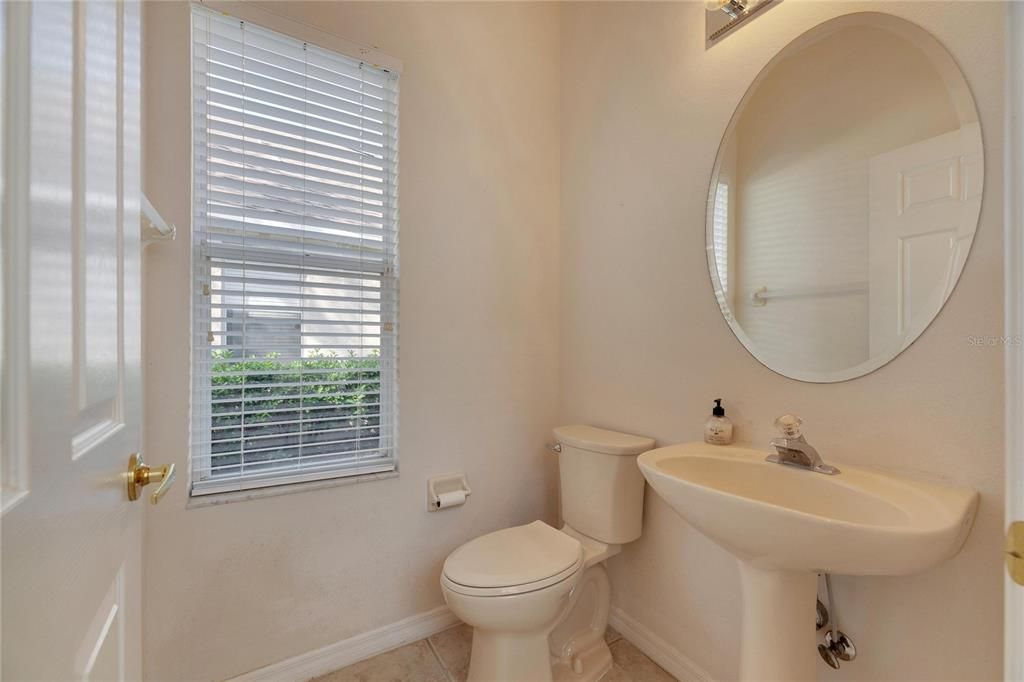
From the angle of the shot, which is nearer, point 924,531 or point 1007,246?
point 1007,246

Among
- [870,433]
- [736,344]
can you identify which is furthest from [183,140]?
[870,433]

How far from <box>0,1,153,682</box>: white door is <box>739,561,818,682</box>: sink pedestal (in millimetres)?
1141

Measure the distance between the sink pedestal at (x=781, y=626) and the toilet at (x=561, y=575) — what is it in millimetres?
497

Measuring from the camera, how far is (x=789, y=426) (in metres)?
1.00

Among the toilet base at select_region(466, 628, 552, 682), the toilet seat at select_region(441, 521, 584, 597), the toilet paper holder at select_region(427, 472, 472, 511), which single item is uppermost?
the toilet paper holder at select_region(427, 472, 472, 511)

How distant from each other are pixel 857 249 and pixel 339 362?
1.58 m

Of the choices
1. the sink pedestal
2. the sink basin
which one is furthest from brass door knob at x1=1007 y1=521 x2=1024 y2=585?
the sink pedestal

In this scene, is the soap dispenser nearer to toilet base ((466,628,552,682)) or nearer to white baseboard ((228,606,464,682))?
toilet base ((466,628,552,682))

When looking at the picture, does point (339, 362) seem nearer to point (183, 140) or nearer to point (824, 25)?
point (183, 140)

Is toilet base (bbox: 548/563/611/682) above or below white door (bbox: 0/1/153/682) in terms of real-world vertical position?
below

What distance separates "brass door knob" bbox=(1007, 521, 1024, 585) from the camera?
0.44 metres

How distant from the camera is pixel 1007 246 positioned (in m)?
0.46

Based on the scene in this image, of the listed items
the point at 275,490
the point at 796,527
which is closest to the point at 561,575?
the point at 796,527

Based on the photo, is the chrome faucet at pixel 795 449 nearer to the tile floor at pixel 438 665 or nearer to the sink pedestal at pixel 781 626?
the sink pedestal at pixel 781 626
